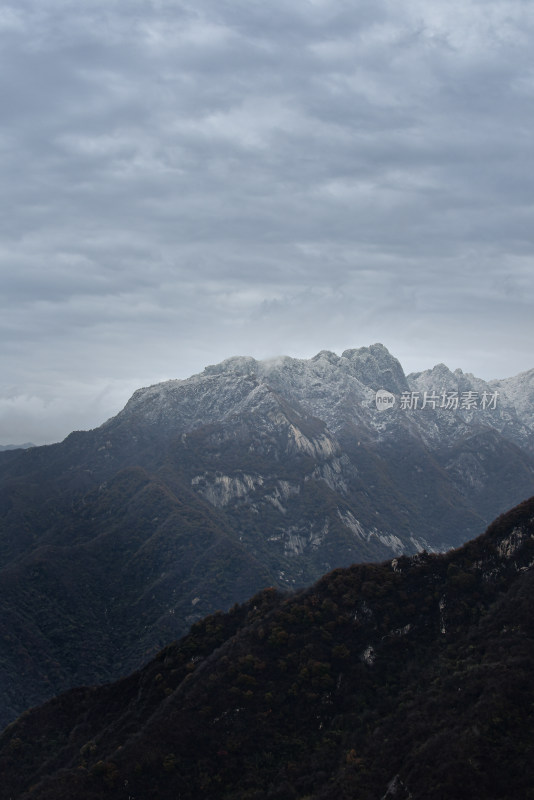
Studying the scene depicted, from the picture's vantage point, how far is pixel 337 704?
11675cm

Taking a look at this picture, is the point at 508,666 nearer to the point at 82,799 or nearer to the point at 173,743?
the point at 173,743

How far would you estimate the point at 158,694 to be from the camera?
133 m

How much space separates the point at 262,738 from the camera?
113312mm

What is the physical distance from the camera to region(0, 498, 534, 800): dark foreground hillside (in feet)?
289

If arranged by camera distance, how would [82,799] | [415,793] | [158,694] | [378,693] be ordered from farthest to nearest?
1. [158,694]
2. [378,693]
3. [82,799]
4. [415,793]

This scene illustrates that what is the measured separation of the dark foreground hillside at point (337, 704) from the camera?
3462 inches

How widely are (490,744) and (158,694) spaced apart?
233 ft

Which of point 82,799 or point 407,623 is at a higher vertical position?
point 407,623

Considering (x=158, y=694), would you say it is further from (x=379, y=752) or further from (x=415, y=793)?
(x=415, y=793)

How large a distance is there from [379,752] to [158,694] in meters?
51.9

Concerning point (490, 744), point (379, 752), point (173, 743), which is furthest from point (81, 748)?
point (490, 744)

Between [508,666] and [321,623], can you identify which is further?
[321,623]

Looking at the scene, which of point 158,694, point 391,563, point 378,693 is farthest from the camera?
point 391,563

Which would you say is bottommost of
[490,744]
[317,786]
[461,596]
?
[317,786]
